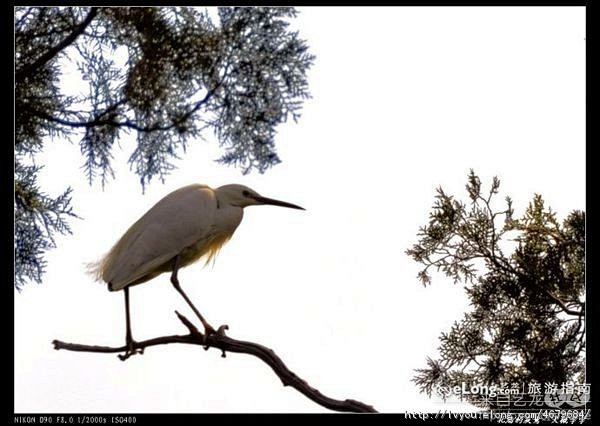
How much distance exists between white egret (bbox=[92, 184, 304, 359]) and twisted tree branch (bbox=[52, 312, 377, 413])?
123mm

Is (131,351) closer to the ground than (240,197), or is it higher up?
closer to the ground

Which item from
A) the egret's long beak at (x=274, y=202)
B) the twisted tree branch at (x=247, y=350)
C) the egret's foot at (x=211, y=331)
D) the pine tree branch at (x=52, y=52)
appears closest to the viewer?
the twisted tree branch at (x=247, y=350)

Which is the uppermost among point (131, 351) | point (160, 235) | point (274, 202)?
point (274, 202)

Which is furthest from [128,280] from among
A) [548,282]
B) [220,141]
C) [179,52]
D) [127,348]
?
[548,282]

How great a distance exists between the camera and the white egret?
3512 millimetres

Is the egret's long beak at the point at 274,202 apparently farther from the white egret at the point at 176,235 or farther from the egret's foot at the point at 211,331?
the egret's foot at the point at 211,331

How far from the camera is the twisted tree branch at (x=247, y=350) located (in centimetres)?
292

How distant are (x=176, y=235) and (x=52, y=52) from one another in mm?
876

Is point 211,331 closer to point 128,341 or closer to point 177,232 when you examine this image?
point 128,341

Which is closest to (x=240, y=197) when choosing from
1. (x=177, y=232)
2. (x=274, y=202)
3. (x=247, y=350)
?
(x=274, y=202)

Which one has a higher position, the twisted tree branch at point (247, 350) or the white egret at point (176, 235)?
the white egret at point (176, 235)

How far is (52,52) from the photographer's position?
3.47 m

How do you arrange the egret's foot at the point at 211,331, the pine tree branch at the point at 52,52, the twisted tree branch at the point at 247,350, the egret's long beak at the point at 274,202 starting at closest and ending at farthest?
the twisted tree branch at the point at 247,350 → the egret's foot at the point at 211,331 → the pine tree branch at the point at 52,52 → the egret's long beak at the point at 274,202

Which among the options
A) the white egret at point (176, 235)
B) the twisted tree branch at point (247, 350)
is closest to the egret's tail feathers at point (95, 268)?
the white egret at point (176, 235)
